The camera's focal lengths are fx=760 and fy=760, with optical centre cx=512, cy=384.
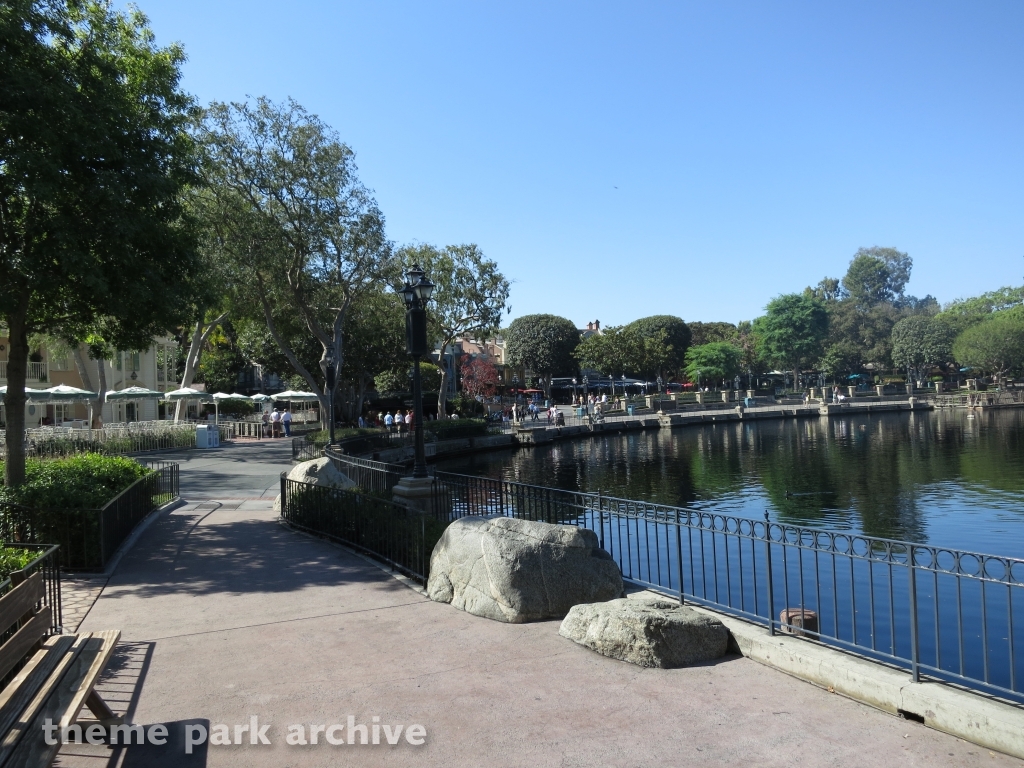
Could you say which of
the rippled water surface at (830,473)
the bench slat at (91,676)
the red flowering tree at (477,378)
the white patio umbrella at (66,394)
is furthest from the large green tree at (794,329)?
the bench slat at (91,676)

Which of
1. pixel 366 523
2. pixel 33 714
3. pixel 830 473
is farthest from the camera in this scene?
pixel 830 473

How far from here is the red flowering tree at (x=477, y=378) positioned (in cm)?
6644

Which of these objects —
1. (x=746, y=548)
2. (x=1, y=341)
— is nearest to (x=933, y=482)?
(x=746, y=548)

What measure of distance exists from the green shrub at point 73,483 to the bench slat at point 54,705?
17.5ft

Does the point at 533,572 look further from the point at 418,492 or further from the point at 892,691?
the point at 418,492

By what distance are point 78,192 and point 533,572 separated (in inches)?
383

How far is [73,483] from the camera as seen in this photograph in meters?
10.6

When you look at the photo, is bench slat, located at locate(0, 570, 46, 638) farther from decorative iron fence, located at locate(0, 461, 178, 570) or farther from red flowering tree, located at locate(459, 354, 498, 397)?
red flowering tree, located at locate(459, 354, 498, 397)

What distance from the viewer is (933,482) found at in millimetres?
24578

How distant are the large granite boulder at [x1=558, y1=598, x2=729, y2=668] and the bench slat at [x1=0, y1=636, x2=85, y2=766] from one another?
3.79 meters

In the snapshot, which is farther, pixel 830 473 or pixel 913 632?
pixel 830 473

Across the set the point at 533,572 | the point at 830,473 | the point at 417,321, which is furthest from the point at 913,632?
the point at 830,473

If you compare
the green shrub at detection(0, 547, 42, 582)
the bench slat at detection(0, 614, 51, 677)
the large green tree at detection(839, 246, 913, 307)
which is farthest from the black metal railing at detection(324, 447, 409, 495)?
the large green tree at detection(839, 246, 913, 307)

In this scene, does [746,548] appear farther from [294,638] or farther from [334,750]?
[334,750]
